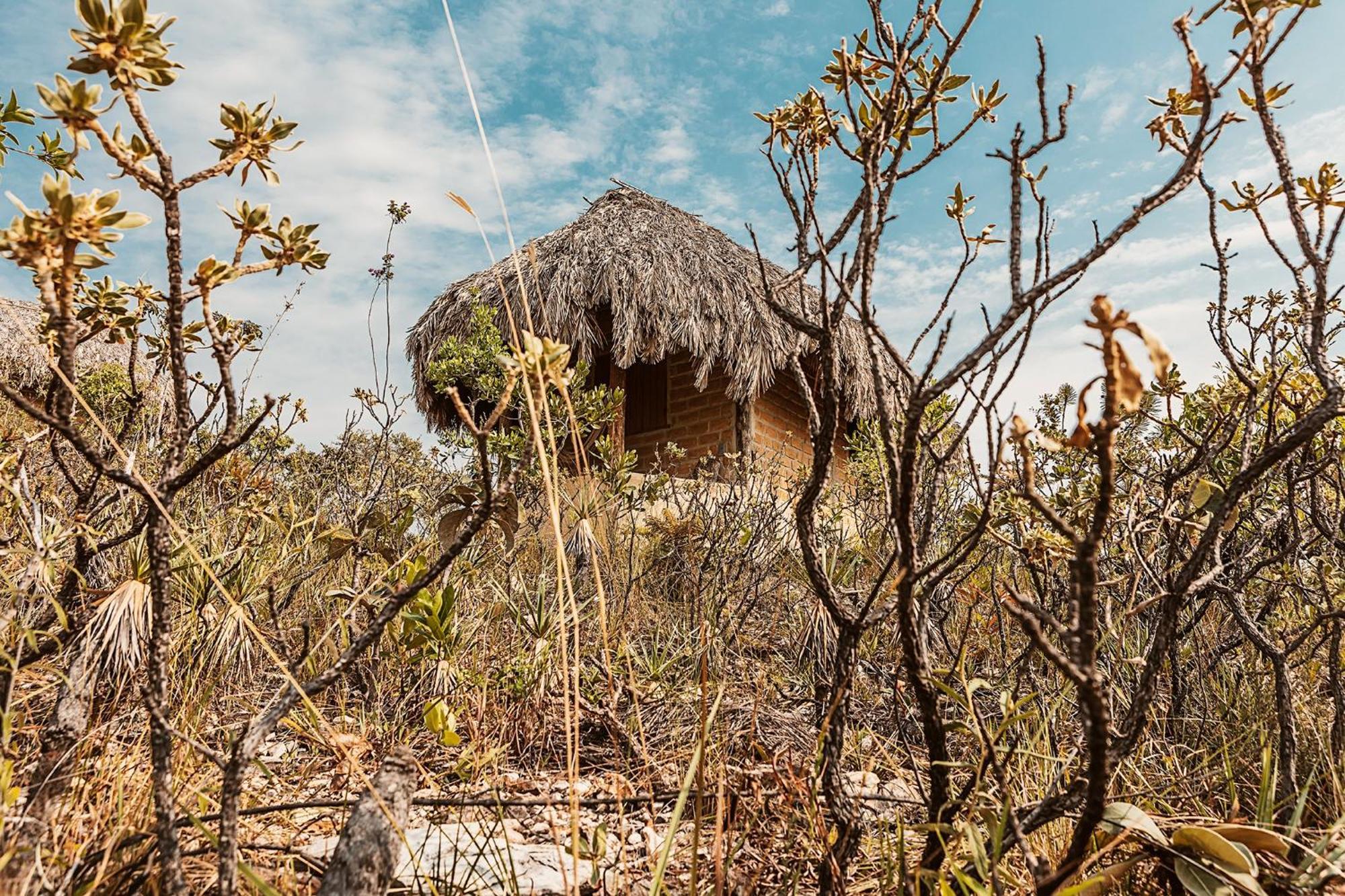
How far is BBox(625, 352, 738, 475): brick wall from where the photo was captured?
865cm

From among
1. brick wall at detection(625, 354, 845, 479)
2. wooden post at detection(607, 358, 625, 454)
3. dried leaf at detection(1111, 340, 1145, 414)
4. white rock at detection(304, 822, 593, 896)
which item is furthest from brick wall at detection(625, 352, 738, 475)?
dried leaf at detection(1111, 340, 1145, 414)

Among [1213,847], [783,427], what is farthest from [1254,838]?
[783,427]

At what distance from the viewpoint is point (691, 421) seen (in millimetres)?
9062

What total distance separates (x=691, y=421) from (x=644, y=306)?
6.01ft

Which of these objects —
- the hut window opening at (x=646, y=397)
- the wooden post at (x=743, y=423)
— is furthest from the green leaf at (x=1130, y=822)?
the hut window opening at (x=646, y=397)

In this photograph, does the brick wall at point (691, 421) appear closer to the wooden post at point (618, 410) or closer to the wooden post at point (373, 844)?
the wooden post at point (618, 410)

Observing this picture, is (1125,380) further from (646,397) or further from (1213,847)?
(646,397)

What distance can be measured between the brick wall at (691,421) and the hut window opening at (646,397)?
7cm

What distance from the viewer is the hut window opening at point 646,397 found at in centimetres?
947

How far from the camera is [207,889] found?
129 centimetres

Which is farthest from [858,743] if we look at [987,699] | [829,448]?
[829,448]

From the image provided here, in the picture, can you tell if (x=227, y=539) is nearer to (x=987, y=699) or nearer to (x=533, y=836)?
(x=533, y=836)

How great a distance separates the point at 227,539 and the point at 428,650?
52.4 inches

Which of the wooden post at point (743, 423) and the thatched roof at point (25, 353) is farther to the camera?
the thatched roof at point (25, 353)
